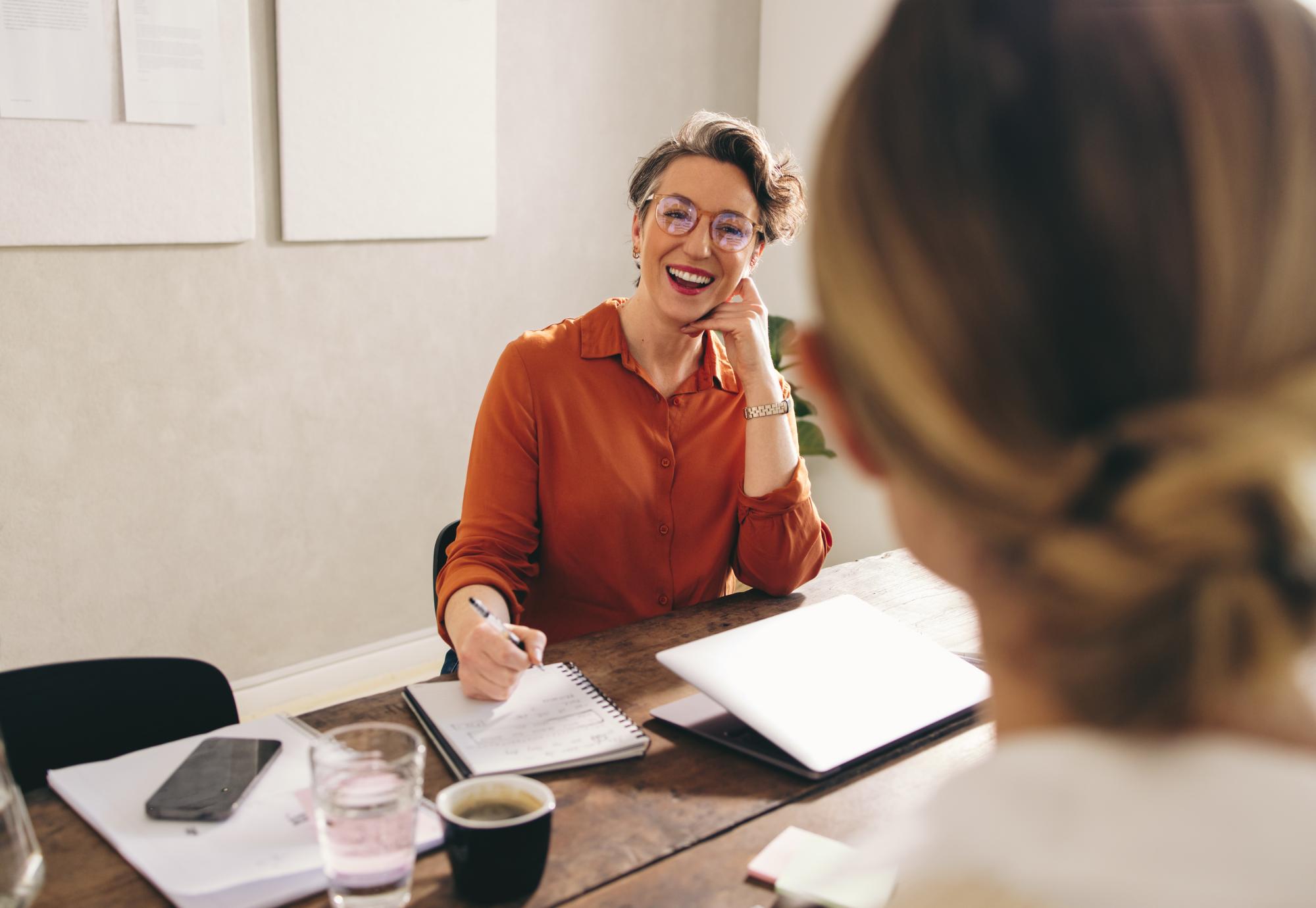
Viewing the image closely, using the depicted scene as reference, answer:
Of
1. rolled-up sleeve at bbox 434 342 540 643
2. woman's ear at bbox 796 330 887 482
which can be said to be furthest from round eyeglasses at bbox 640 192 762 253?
woman's ear at bbox 796 330 887 482

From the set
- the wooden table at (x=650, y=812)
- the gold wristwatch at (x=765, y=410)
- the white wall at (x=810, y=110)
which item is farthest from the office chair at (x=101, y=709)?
the white wall at (x=810, y=110)

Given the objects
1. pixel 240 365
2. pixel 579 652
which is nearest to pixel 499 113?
pixel 240 365

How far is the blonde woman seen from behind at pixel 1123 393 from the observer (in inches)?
17.8

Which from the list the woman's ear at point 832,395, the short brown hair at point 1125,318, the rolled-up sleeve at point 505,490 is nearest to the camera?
the short brown hair at point 1125,318

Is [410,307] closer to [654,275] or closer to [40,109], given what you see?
[40,109]

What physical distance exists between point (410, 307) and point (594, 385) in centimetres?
142

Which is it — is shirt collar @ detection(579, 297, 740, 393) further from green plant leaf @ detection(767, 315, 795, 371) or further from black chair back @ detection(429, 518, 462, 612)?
green plant leaf @ detection(767, 315, 795, 371)

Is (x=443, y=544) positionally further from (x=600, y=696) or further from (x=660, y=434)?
(x=600, y=696)

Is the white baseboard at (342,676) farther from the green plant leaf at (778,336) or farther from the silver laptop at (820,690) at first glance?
the silver laptop at (820,690)

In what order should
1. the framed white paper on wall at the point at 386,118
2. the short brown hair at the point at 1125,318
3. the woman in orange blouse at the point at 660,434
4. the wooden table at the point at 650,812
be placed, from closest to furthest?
1. the short brown hair at the point at 1125,318
2. the wooden table at the point at 650,812
3. the woman in orange blouse at the point at 660,434
4. the framed white paper on wall at the point at 386,118

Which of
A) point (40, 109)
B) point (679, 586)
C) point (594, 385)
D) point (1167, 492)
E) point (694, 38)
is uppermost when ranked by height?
point (694, 38)

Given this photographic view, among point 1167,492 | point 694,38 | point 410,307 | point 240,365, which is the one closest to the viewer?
point 1167,492

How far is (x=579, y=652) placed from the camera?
144cm

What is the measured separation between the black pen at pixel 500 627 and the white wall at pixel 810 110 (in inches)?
87.8
